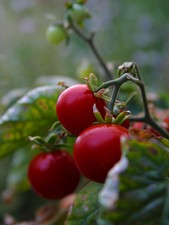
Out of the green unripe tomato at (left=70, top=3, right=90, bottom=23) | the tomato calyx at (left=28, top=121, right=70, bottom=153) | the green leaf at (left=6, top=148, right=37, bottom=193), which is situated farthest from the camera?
the green leaf at (left=6, top=148, right=37, bottom=193)

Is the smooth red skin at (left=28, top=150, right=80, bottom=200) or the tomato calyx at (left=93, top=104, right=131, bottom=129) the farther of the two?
the smooth red skin at (left=28, top=150, right=80, bottom=200)

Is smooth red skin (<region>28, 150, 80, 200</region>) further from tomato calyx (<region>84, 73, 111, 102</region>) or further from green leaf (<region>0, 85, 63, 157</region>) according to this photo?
tomato calyx (<region>84, 73, 111, 102</region>)

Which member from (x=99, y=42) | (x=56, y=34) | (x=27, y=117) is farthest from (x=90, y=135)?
(x=99, y=42)

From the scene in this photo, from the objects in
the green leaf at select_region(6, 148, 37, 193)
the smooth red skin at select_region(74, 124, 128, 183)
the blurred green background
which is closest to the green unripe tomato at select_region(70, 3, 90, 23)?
the green leaf at select_region(6, 148, 37, 193)

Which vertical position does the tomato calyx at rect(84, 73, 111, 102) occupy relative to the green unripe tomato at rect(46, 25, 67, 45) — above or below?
below

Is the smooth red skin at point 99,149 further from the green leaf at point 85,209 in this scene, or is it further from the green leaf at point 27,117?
the green leaf at point 27,117

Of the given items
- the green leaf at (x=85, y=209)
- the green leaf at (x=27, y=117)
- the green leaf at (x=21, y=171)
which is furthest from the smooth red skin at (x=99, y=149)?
the green leaf at (x=21, y=171)

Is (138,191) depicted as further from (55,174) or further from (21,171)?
(21,171)

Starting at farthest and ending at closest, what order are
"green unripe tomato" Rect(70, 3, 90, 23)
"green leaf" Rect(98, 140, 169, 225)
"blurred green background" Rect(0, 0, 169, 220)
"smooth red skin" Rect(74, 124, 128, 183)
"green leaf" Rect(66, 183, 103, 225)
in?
"blurred green background" Rect(0, 0, 169, 220) → "green unripe tomato" Rect(70, 3, 90, 23) → "green leaf" Rect(66, 183, 103, 225) → "smooth red skin" Rect(74, 124, 128, 183) → "green leaf" Rect(98, 140, 169, 225)
